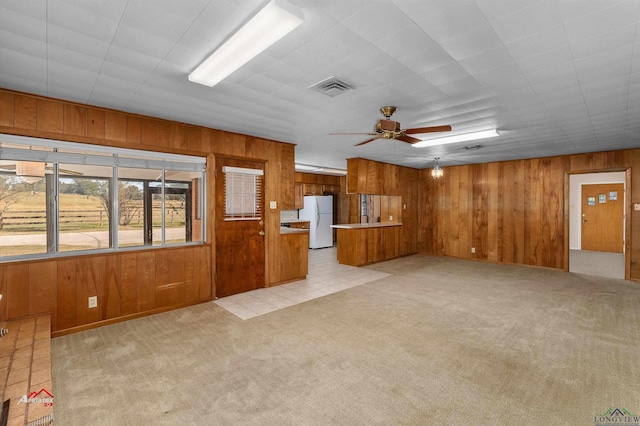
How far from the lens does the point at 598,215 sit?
29.2ft

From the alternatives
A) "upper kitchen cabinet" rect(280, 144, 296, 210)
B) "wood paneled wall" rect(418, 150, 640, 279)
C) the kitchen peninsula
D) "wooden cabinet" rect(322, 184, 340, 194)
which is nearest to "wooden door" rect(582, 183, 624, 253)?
"wood paneled wall" rect(418, 150, 640, 279)

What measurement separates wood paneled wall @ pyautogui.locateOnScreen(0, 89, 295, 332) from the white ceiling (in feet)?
0.65

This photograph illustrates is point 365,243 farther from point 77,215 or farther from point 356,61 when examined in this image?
point 77,215

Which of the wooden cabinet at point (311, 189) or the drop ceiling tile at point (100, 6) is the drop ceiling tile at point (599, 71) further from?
the wooden cabinet at point (311, 189)

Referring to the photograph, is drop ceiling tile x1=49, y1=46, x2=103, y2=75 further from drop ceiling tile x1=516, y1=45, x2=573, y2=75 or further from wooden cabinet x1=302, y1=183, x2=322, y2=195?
wooden cabinet x1=302, y1=183, x2=322, y2=195

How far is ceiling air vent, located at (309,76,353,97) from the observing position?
103 inches

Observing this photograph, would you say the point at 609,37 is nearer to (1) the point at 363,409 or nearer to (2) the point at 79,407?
(1) the point at 363,409

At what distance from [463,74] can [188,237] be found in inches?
153

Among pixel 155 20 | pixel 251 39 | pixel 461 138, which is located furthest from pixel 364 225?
pixel 155 20

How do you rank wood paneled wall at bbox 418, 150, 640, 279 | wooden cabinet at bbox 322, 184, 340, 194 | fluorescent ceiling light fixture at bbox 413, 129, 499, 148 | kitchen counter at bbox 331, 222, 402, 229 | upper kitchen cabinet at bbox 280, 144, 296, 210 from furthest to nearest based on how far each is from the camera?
wooden cabinet at bbox 322, 184, 340, 194, kitchen counter at bbox 331, 222, 402, 229, wood paneled wall at bbox 418, 150, 640, 279, upper kitchen cabinet at bbox 280, 144, 296, 210, fluorescent ceiling light fixture at bbox 413, 129, 499, 148

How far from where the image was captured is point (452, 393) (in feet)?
6.95

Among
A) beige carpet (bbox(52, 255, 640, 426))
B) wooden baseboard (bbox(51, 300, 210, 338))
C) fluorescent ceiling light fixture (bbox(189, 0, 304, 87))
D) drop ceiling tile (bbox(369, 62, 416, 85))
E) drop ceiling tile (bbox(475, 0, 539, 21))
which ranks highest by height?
drop ceiling tile (bbox(369, 62, 416, 85))

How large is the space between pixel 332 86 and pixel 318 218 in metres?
6.48

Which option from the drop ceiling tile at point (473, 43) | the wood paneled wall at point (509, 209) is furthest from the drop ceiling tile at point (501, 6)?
the wood paneled wall at point (509, 209)
